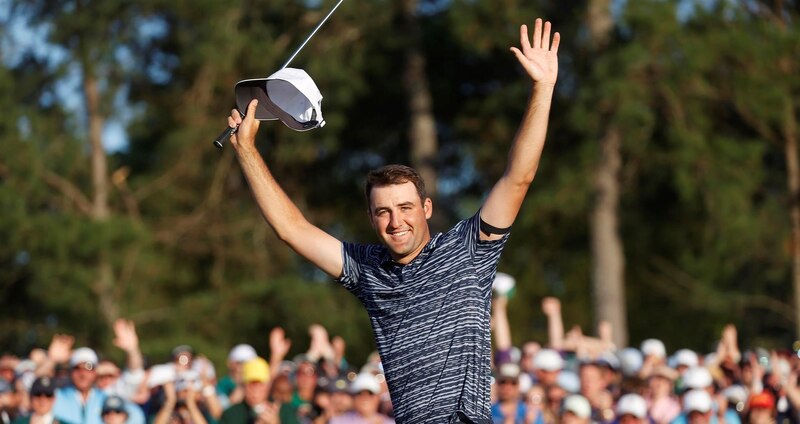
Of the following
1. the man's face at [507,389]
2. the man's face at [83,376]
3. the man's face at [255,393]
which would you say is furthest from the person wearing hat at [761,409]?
the man's face at [83,376]

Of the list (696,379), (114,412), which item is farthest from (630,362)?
(114,412)

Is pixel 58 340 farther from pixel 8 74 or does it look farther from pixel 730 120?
pixel 730 120

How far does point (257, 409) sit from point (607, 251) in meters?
14.0

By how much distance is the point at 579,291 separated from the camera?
106ft

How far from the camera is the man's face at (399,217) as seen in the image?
5.12 m

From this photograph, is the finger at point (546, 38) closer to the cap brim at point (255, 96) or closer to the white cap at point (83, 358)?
the cap brim at point (255, 96)

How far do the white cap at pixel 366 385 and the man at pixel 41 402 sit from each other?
2.15 m

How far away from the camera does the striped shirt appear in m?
5.03

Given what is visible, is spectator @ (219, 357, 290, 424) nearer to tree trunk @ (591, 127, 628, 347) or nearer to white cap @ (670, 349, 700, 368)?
white cap @ (670, 349, 700, 368)

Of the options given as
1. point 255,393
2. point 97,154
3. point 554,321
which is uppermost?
point 97,154

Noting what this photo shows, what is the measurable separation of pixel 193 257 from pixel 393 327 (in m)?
22.5

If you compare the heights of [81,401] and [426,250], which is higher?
[81,401]

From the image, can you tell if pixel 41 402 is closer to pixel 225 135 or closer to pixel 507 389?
pixel 507 389

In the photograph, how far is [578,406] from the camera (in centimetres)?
1016
